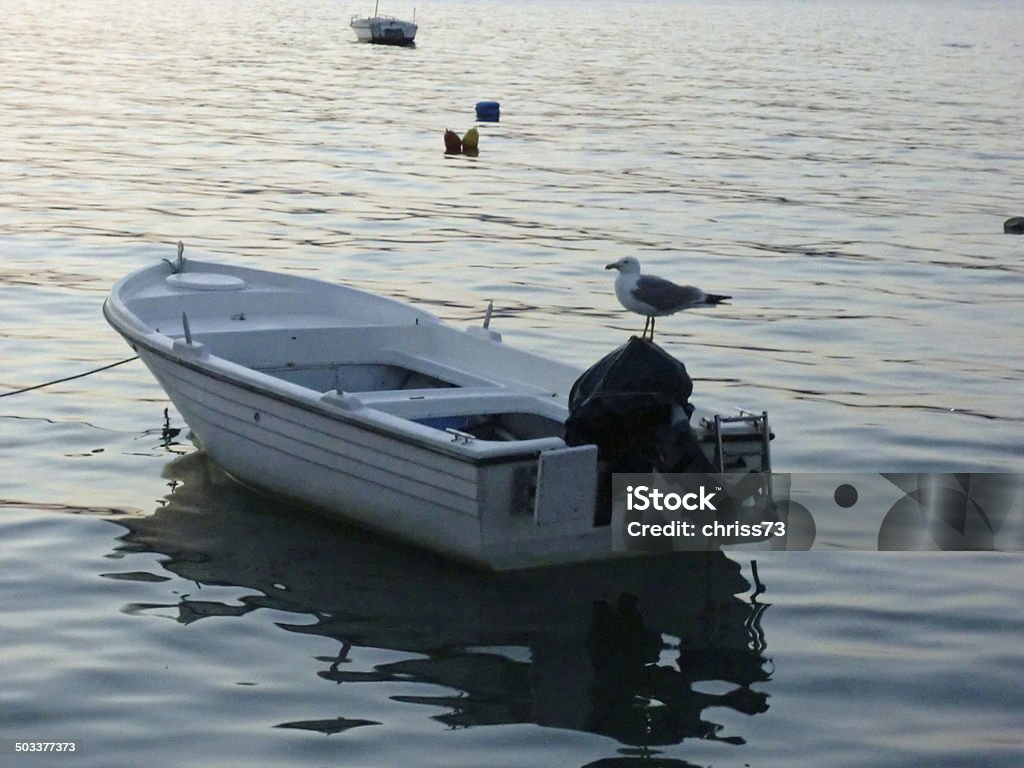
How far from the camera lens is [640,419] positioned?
866cm

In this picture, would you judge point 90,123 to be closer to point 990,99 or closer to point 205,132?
point 205,132

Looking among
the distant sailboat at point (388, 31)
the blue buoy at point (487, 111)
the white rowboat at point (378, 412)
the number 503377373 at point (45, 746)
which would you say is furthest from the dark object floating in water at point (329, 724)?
the distant sailboat at point (388, 31)

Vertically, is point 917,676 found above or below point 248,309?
below

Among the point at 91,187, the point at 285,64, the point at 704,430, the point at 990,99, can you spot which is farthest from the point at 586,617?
the point at 285,64

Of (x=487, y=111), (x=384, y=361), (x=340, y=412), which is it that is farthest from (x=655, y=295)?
(x=487, y=111)

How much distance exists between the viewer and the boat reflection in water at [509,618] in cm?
763

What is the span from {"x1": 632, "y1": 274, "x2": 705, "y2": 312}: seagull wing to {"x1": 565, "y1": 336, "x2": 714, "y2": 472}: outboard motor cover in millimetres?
619

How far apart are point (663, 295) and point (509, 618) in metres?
2.17

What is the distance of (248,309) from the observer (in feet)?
39.0

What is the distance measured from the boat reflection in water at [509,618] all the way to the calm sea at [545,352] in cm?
2

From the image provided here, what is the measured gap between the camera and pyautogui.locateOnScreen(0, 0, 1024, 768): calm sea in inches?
293

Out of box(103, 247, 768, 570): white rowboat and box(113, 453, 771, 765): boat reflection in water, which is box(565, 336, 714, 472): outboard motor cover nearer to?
box(103, 247, 768, 570): white rowboat

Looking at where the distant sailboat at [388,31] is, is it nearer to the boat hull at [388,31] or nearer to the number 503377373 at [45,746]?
the boat hull at [388,31]

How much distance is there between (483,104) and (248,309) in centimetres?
2329
